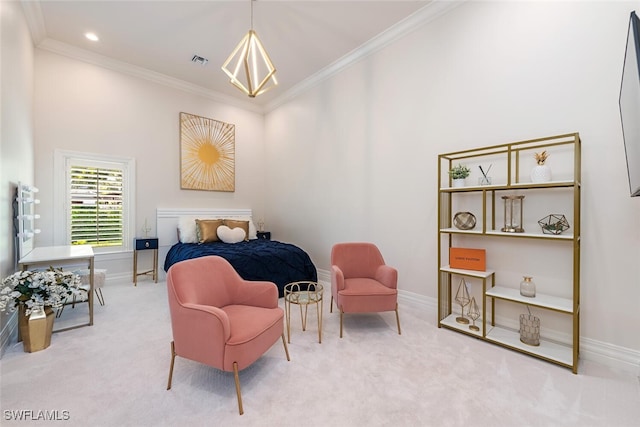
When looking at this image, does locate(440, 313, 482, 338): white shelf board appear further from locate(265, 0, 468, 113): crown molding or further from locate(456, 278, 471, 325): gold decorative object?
locate(265, 0, 468, 113): crown molding

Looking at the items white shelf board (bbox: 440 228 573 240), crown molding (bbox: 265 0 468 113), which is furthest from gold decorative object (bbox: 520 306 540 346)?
crown molding (bbox: 265 0 468 113)

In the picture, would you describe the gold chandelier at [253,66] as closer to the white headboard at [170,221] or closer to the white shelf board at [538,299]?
the white headboard at [170,221]

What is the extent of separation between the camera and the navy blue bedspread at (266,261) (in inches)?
139

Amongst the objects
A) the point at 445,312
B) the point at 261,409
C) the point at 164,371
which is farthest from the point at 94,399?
the point at 445,312

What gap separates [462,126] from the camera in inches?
119

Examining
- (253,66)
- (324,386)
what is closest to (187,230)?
(253,66)

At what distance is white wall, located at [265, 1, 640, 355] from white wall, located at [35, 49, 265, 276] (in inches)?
71.2

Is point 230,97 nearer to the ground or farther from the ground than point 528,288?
farther from the ground

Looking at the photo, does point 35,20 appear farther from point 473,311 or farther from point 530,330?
point 530,330

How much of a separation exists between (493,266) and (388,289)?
3.64 feet

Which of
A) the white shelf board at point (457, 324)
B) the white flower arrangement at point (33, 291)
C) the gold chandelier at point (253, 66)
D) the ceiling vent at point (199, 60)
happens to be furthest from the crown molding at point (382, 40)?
the white flower arrangement at point (33, 291)

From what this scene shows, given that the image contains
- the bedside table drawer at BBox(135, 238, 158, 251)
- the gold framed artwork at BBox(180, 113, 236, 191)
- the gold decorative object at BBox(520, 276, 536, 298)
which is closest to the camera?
the gold decorative object at BBox(520, 276, 536, 298)

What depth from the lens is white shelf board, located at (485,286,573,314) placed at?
2174 mm

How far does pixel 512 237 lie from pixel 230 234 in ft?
13.0
